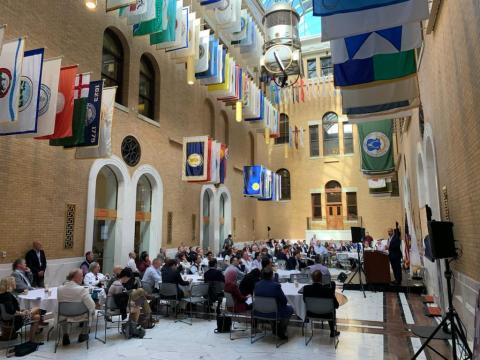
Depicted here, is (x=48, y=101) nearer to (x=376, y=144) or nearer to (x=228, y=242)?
(x=376, y=144)

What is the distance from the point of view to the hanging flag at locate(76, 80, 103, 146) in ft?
28.8

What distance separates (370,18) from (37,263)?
29.6 ft

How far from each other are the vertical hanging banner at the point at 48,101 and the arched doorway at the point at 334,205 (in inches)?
851

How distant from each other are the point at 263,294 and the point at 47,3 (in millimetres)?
9868

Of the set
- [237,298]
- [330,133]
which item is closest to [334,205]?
[330,133]

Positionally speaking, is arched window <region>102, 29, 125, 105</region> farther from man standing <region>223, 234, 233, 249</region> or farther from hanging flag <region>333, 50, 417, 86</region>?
hanging flag <region>333, 50, 417, 86</region>

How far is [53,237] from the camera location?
10047mm

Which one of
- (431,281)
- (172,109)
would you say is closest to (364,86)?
(431,281)

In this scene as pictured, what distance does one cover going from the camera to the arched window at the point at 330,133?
A: 89.5ft

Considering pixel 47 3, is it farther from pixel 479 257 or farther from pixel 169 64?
pixel 479 257

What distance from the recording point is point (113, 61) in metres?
13.5

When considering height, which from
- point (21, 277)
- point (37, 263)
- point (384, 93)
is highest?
point (384, 93)

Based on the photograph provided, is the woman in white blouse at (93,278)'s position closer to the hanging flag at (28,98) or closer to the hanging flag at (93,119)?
the hanging flag at (93,119)

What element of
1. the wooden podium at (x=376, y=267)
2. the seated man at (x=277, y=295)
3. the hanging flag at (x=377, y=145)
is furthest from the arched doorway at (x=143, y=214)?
the hanging flag at (x=377, y=145)
